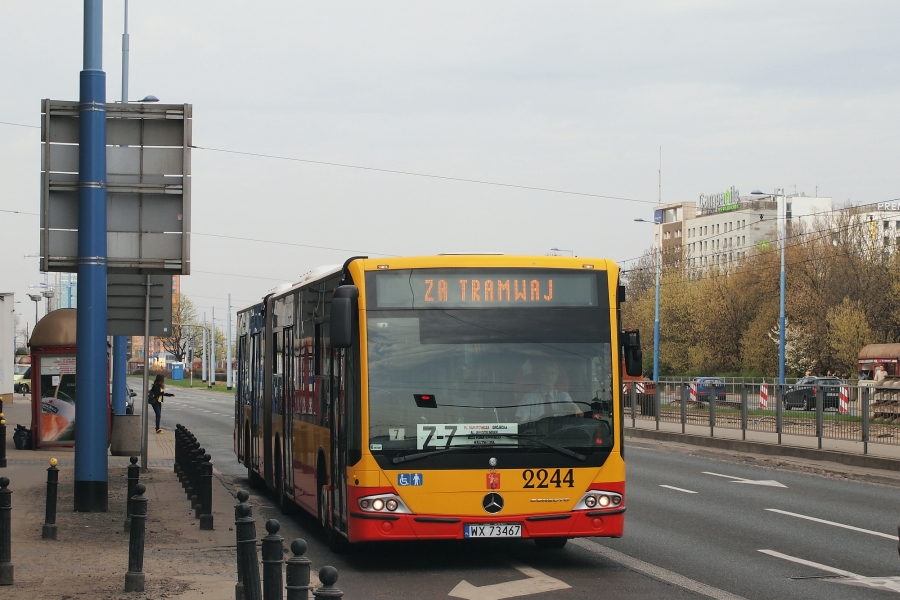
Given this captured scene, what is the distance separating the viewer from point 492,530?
10570mm

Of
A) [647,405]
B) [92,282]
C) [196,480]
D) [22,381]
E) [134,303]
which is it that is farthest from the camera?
[22,381]

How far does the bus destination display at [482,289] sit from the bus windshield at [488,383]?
88 millimetres

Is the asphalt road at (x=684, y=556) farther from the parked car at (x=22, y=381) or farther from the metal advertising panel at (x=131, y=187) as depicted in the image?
the parked car at (x=22, y=381)

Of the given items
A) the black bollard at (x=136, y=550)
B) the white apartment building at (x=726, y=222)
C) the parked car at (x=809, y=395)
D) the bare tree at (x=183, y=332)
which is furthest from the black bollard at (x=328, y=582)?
the white apartment building at (x=726, y=222)

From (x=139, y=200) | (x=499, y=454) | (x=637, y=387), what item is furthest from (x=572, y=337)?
(x=637, y=387)

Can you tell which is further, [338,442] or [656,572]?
[338,442]

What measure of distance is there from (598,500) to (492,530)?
0.97m

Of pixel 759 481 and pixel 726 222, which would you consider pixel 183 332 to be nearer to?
pixel 726 222

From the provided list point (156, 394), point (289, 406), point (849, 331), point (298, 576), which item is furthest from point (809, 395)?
point (849, 331)

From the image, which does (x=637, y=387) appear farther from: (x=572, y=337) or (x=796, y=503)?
(x=572, y=337)

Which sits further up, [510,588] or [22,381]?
[22,381]

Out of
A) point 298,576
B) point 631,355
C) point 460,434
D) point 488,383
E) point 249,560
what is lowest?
point 249,560

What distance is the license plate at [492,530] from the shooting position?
10.5 m

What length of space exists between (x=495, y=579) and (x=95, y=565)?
3391mm
